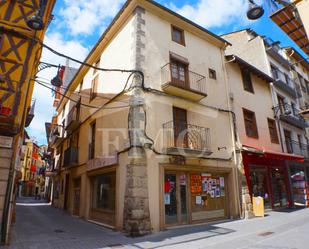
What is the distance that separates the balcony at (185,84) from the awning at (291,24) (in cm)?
408

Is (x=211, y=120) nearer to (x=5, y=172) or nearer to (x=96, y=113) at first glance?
(x=96, y=113)

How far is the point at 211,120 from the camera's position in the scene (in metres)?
11.1

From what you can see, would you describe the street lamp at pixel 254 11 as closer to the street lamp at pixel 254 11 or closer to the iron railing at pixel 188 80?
the street lamp at pixel 254 11

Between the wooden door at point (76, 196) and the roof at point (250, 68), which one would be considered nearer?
the wooden door at point (76, 196)

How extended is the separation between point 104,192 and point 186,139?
14.1 feet

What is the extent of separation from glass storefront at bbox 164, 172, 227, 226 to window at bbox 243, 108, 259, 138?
→ 3.67m

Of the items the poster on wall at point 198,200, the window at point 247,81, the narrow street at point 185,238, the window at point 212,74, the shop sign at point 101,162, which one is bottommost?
the narrow street at point 185,238

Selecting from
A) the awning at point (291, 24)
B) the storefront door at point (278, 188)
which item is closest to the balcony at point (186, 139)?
the awning at point (291, 24)

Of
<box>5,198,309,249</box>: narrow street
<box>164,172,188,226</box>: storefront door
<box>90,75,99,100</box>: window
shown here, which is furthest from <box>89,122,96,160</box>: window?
<box>164,172,188,226</box>: storefront door

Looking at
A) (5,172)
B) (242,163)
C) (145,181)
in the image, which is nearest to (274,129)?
(242,163)

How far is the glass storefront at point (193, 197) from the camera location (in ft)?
29.1

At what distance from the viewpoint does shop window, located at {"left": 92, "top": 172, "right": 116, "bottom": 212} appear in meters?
9.42

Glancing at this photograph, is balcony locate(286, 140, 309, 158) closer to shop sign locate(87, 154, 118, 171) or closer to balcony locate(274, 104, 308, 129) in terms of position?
balcony locate(274, 104, 308, 129)

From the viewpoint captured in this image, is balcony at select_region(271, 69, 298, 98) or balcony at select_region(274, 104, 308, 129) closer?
balcony at select_region(274, 104, 308, 129)
